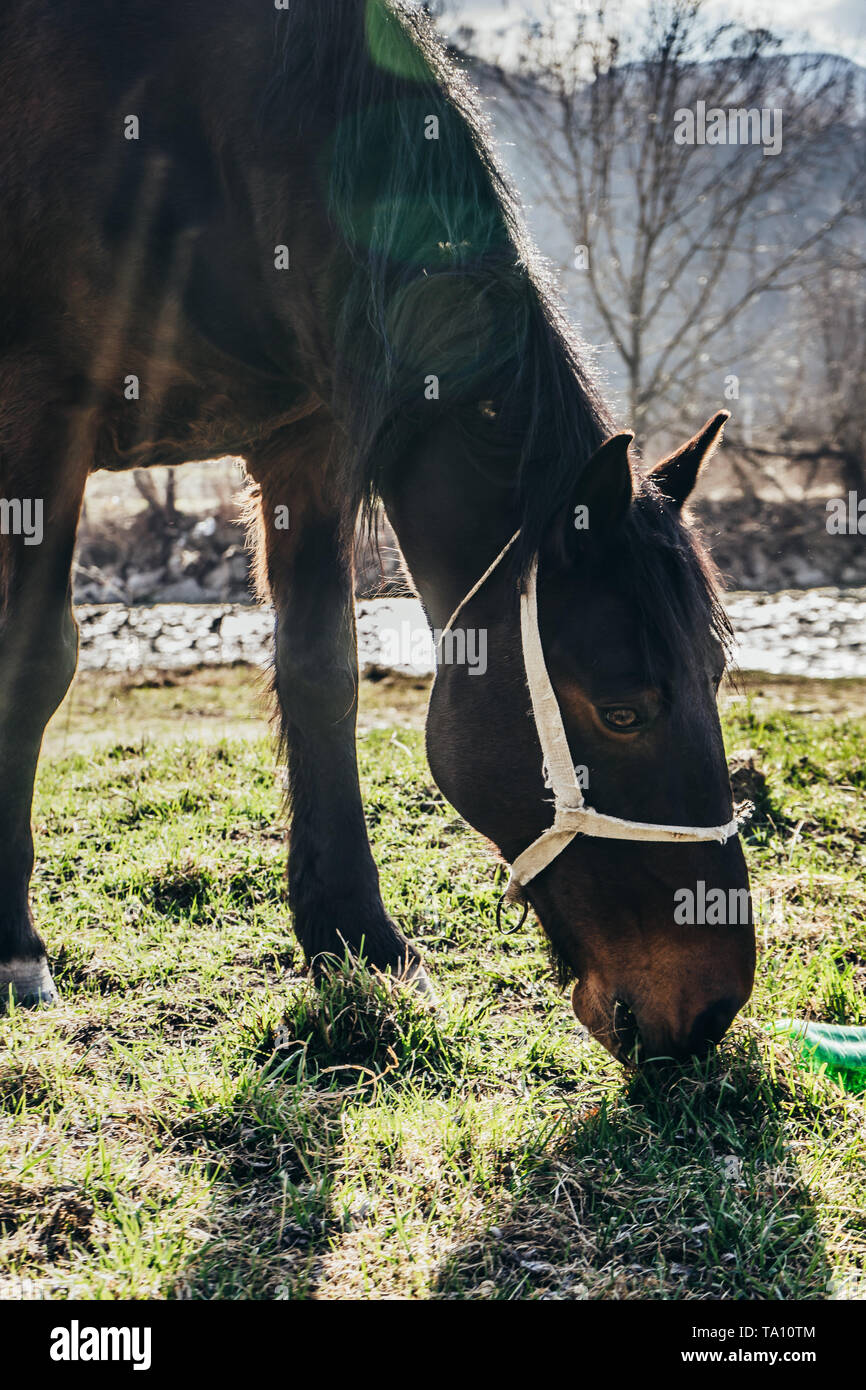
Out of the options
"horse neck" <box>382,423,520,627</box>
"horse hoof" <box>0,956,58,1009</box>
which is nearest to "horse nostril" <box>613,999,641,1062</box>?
"horse neck" <box>382,423,520,627</box>

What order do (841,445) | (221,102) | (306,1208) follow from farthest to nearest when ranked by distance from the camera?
(841,445) < (221,102) < (306,1208)

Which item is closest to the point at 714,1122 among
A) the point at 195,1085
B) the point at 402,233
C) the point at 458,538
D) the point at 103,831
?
the point at 195,1085

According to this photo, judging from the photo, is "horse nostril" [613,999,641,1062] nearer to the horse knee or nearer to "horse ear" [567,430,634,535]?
"horse ear" [567,430,634,535]

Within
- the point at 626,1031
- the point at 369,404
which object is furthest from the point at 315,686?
the point at 626,1031

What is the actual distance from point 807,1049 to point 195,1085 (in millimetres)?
1353

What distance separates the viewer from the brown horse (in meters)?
2.11

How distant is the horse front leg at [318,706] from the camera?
2.89 meters

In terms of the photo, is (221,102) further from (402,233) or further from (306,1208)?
(306,1208)

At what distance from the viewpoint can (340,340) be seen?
7.83ft

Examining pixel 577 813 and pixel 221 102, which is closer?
pixel 577 813

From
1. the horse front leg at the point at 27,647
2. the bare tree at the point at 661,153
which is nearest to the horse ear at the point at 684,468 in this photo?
the horse front leg at the point at 27,647

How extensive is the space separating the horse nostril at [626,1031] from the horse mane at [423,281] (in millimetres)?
960

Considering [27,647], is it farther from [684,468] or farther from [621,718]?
[684,468]

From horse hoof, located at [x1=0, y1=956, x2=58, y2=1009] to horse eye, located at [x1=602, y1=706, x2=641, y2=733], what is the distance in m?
1.64
